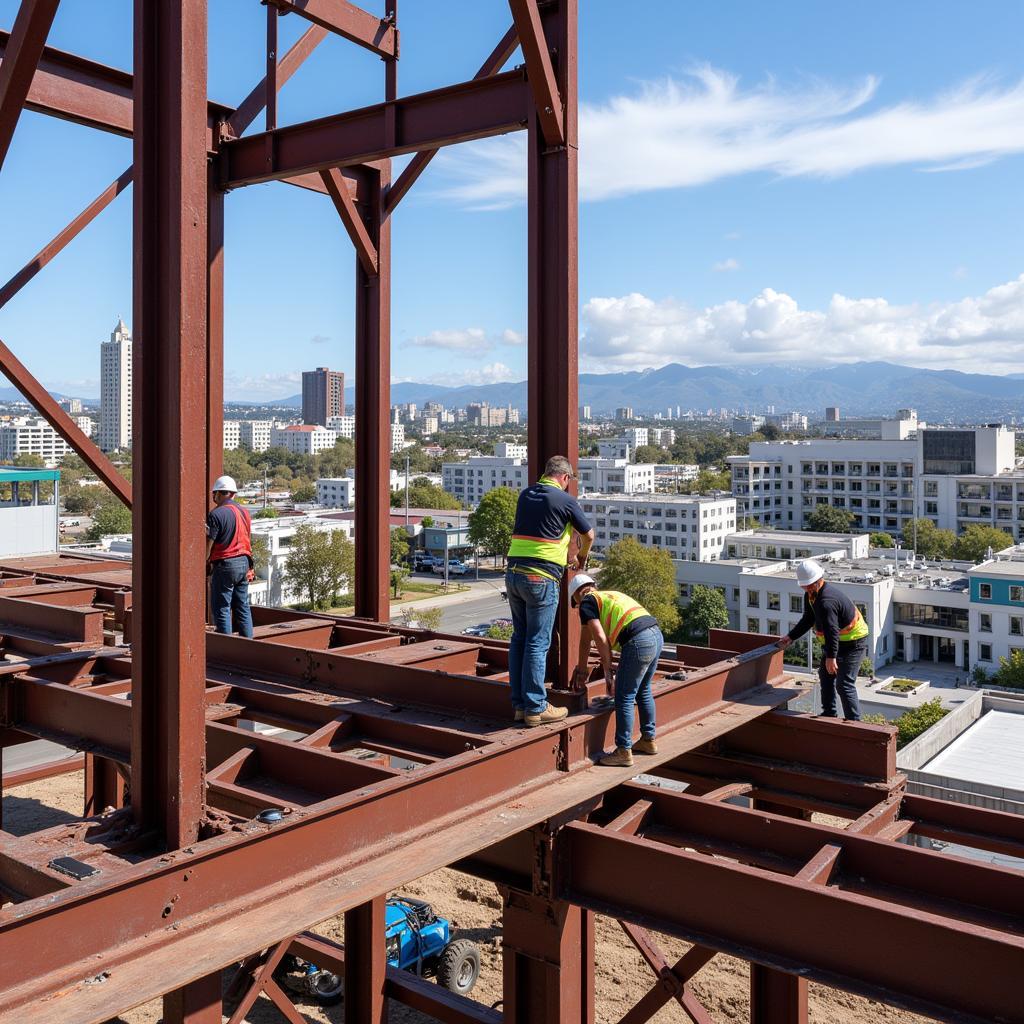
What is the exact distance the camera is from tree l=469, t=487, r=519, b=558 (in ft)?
228

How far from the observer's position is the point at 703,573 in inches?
2296

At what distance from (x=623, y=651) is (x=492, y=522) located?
63.7 metres

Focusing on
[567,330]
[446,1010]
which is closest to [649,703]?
[567,330]

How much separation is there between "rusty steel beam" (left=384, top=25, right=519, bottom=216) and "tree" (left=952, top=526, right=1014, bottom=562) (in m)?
68.0

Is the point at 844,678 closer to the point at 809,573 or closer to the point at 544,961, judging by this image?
the point at 809,573

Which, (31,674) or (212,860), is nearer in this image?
(212,860)

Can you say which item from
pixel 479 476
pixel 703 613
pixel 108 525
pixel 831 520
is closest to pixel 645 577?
pixel 703 613

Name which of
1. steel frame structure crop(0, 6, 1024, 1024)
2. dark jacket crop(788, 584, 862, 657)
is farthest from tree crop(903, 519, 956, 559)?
steel frame structure crop(0, 6, 1024, 1024)

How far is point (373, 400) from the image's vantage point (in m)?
9.78

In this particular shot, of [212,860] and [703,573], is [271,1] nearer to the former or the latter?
[212,860]

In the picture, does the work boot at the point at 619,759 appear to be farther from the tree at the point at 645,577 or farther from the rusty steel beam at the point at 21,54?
the tree at the point at 645,577

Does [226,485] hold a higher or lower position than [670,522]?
higher

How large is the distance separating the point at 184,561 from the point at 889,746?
5.16 meters

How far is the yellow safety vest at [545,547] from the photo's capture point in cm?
611
